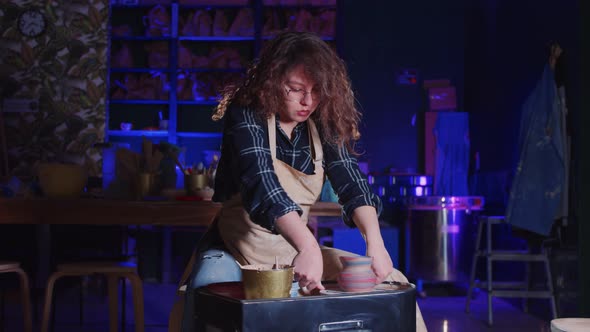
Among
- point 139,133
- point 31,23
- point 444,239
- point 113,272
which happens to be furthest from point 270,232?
point 31,23

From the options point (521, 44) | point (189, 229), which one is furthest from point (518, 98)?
point (189, 229)

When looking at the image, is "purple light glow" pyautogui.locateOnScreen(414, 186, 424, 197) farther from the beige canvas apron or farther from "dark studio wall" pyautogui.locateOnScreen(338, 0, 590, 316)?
the beige canvas apron

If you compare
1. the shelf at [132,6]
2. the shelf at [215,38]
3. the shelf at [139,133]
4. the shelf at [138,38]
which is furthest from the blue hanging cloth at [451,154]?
the shelf at [132,6]

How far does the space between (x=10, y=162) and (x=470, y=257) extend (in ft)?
14.9

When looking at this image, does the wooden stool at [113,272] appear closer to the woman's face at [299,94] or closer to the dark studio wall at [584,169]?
the woman's face at [299,94]

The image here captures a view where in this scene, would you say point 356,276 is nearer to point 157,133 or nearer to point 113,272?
point 113,272

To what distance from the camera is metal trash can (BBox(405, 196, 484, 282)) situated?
5.94 metres

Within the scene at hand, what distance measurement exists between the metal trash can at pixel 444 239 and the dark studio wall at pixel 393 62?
1117mm

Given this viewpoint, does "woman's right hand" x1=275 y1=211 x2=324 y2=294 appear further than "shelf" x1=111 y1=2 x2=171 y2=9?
No

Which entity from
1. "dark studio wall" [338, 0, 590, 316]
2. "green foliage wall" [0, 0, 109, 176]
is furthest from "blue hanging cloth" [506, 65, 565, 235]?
"green foliage wall" [0, 0, 109, 176]

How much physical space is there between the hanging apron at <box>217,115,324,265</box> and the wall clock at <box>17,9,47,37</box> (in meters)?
5.67

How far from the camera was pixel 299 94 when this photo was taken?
5.93ft

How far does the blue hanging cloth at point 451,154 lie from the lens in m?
6.84

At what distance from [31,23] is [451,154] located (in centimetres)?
448
